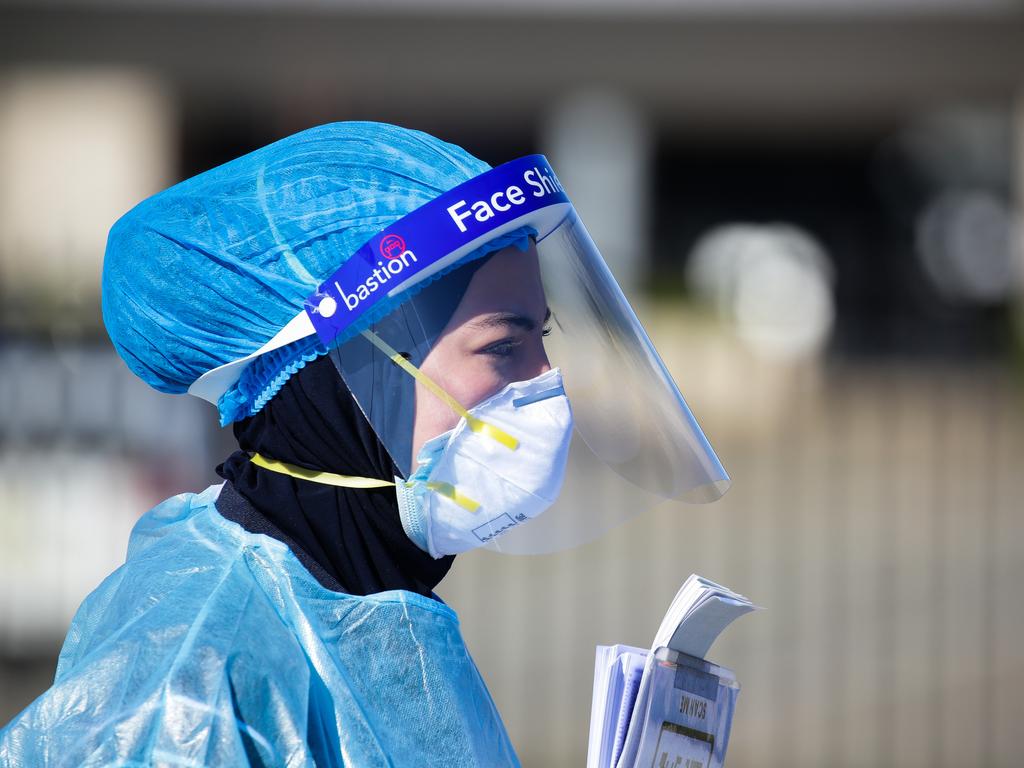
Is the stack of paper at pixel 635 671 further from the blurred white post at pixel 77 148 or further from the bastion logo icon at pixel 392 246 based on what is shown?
the blurred white post at pixel 77 148

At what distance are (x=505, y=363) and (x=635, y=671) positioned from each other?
0.48 meters

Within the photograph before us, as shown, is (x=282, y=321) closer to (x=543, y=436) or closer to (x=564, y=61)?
(x=543, y=436)

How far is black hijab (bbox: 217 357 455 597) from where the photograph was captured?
190 cm

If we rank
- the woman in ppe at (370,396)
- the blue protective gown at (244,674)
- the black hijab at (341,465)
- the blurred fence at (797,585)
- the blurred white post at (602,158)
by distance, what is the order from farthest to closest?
1. the blurred white post at (602,158)
2. the blurred fence at (797,585)
3. the black hijab at (341,465)
4. the woman in ppe at (370,396)
5. the blue protective gown at (244,674)

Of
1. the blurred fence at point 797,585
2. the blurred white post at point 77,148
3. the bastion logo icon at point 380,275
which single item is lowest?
the blurred fence at point 797,585

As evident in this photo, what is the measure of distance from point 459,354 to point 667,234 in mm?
16838

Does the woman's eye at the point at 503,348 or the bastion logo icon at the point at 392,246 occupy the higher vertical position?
the bastion logo icon at the point at 392,246

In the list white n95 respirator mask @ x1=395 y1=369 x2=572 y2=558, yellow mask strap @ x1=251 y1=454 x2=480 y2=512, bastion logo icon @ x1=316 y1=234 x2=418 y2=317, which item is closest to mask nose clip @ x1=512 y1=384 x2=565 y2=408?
white n95 respirator mask @ x1=395 y1=369 x2=572 y2=558

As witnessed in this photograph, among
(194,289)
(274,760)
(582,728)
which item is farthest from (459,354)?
(582,728)

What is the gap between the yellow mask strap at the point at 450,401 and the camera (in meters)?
1.91

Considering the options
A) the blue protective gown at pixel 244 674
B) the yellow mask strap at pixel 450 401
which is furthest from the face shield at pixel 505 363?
the blue protective gown at pixel 244 674

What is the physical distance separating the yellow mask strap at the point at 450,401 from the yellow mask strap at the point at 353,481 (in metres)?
0.09

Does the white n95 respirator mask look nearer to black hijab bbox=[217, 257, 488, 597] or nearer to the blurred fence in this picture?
black hijab bbox=[217, 257, 488, 597]

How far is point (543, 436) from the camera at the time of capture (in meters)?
1.97
